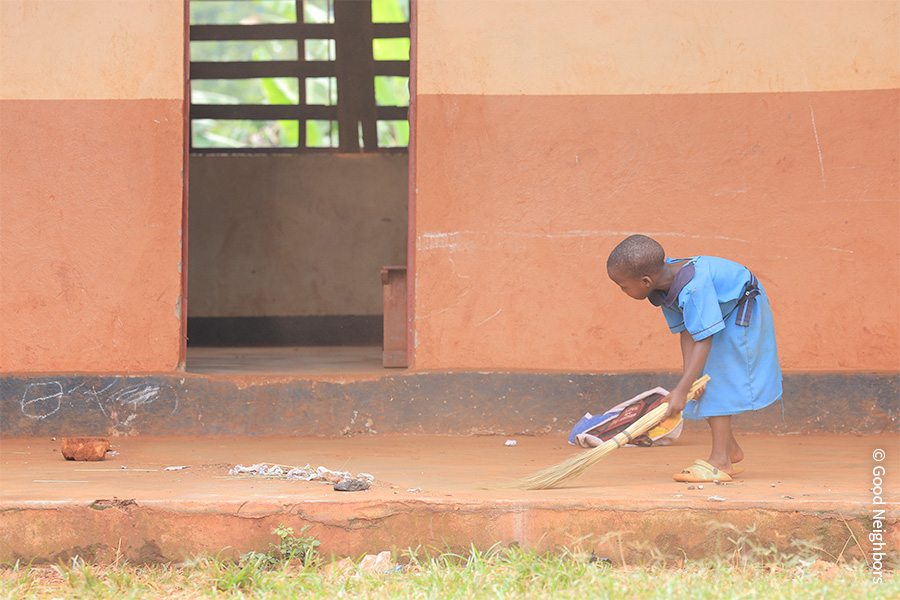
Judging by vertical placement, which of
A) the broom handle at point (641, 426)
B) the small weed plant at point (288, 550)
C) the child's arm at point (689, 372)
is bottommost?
the small weed plant at point (288, 550)

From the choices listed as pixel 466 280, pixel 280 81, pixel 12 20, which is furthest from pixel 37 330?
pixel 280 81

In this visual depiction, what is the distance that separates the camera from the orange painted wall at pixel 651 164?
5070 mm

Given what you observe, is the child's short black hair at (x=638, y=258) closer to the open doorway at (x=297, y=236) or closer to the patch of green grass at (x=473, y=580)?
the patch of green grass at (x=473, y=580)

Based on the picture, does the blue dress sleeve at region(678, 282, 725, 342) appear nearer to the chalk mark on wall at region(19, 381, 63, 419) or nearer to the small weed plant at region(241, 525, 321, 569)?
the small weed plant at region(241, 525, 321, 569)

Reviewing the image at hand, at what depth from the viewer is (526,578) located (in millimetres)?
2836

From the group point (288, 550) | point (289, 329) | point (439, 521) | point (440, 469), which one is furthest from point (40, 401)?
point (289, 329)

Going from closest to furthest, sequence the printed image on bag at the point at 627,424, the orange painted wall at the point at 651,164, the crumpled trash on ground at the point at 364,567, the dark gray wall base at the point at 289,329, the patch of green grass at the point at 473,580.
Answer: the patch of green grass at the point at 473,580, the crumpled trash on ground at the point at 364,567, the printed image on bag at the point at 627,424, the orange painted wall at the point at 651,164, the dark gray wall base at the point at 289,329

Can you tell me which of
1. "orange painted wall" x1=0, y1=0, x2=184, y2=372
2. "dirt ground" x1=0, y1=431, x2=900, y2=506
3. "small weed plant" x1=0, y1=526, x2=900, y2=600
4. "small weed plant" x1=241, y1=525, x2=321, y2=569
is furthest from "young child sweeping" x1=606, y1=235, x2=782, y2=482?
"orange painted wall" x1=0, y1=0, x2=184, y2=372

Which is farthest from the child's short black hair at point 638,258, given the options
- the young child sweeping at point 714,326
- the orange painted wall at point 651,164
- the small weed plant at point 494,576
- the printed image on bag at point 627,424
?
the orange painted wall at point 651,164

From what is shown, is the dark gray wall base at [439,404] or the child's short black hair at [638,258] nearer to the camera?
the child's short black hair at [638,258]

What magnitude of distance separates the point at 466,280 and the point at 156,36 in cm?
217

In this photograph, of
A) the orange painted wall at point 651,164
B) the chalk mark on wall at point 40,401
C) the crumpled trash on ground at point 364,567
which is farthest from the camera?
the orange painted wall at point 651,164

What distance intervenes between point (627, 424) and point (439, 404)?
3.38ft

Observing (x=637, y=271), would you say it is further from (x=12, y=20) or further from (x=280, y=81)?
(x=280, y=81)
